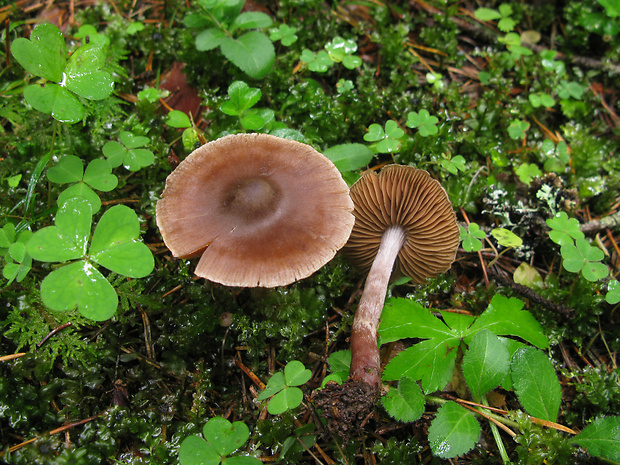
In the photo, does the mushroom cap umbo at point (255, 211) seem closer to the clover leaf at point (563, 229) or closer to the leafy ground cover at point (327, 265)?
the leafy ground cover at point (327, 265)

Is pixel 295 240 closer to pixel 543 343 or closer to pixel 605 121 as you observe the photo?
pixel 543 343

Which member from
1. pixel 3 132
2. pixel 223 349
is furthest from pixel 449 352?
pixel 3 132


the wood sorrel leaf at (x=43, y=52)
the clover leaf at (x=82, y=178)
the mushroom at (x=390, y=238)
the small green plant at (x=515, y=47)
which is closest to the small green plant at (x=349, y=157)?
the mushroom at (x=390, y=238)

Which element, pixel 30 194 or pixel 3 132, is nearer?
pixel 30 194

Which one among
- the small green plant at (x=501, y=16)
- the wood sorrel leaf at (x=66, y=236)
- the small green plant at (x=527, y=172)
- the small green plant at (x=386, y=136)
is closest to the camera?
the wood sorrel leaf at (x=66, y=236)

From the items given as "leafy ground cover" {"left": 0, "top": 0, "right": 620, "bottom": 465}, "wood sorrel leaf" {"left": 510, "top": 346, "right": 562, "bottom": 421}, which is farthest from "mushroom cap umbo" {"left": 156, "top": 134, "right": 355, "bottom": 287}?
"wood sorrel leaf" {"left": 510, "top": 346, "right": 562, "bottom": 421}

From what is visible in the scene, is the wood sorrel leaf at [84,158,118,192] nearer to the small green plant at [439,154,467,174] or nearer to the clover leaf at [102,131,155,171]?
the clover leaf at [102,131,155,171]

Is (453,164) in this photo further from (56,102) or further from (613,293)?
(56,102)
